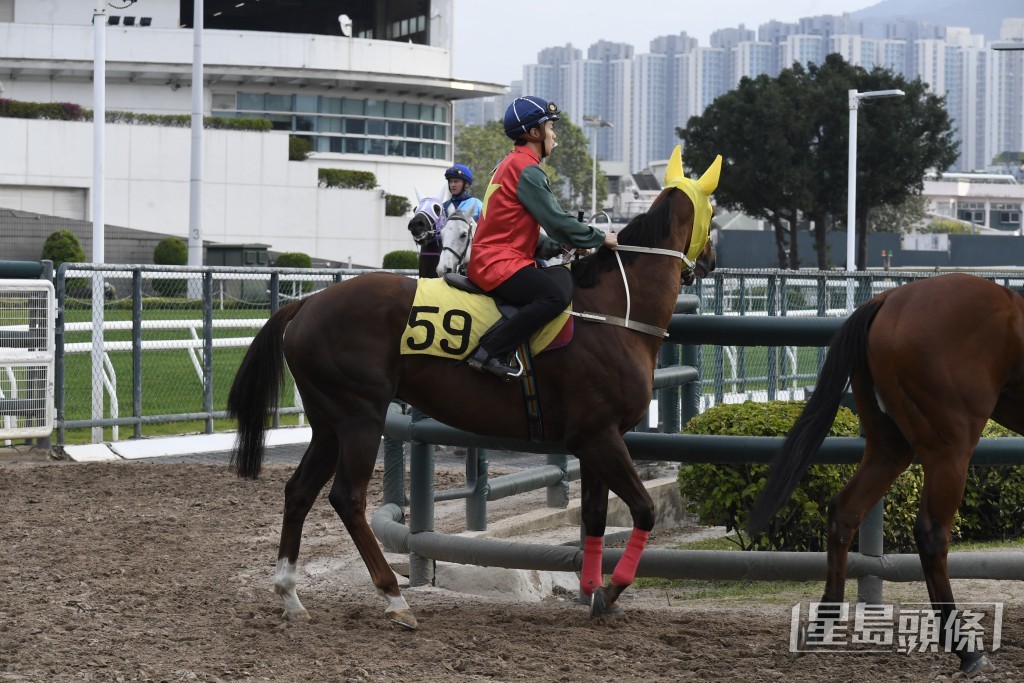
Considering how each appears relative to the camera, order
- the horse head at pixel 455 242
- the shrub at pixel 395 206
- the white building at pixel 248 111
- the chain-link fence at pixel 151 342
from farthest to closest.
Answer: the shrub at pixel 395 206, the white building at pixel 248 111, the chain-link fence at pixel 151 342, the horse head at pixel 455 242

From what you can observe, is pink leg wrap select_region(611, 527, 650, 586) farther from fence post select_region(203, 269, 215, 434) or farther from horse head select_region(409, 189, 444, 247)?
fence post select_region(203, 269, 215, 434)

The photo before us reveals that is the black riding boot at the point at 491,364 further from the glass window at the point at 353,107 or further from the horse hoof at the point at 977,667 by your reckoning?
the glass window at the point at 353,107

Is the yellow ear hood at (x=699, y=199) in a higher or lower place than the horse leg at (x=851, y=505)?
higher

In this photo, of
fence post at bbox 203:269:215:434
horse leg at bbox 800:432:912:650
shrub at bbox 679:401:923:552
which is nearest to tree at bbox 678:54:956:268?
fence post at bbox 203:269:215:434

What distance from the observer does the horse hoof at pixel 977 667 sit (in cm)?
512

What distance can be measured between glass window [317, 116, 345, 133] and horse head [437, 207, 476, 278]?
4928 centimetres

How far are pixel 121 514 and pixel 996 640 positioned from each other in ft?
18.6

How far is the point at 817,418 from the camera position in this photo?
220 inches

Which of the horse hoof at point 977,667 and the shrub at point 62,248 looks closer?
the horse hoof at point 977,667

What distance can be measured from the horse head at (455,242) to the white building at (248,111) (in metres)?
40.8

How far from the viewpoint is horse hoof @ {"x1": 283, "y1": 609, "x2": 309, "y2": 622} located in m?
6.09

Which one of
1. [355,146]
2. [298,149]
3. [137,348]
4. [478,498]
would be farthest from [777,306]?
[355,146]

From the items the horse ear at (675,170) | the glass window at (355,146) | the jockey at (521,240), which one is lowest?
the jockey at (521,240)

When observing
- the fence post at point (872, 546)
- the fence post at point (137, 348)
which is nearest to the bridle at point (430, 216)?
the fence post at point (872, 546)
